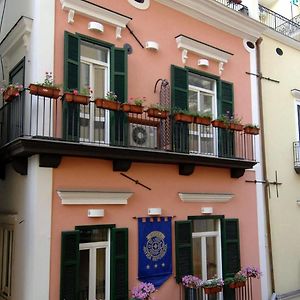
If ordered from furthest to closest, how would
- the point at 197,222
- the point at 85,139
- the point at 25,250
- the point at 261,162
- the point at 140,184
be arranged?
the point at 261,162 < the point at 197,222 < the point at 140,184 < the point at 85,139 < the point at 25,250

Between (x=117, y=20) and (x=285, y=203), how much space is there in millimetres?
6935

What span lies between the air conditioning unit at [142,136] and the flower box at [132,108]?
484 mm

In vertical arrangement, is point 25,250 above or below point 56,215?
below

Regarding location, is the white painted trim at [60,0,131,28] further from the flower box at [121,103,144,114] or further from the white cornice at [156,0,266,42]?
the flower box at [121,103,144,114]

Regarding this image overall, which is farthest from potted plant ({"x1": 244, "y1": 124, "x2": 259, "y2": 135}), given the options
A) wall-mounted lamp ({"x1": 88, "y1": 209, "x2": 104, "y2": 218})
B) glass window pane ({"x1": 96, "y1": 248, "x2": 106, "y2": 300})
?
glass window pane ({"x1": 96, "y1": 248, "x2": 106, "y2": 300})

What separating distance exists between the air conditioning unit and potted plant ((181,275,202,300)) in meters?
2.90

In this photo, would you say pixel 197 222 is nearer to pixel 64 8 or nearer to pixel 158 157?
pixel 158 157

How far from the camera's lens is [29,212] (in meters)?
7.52

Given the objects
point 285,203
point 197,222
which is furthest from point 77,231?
point 285,203

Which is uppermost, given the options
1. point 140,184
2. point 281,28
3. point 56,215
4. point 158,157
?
point 281,28

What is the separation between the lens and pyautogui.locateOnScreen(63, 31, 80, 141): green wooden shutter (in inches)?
303

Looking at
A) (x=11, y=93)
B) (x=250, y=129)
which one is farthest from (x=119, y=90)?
(x=250, y=129)

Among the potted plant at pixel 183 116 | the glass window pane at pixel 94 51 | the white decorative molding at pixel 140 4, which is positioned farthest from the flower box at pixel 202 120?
the white decorative molding at pixel 140 4

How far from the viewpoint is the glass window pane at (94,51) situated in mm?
8562
